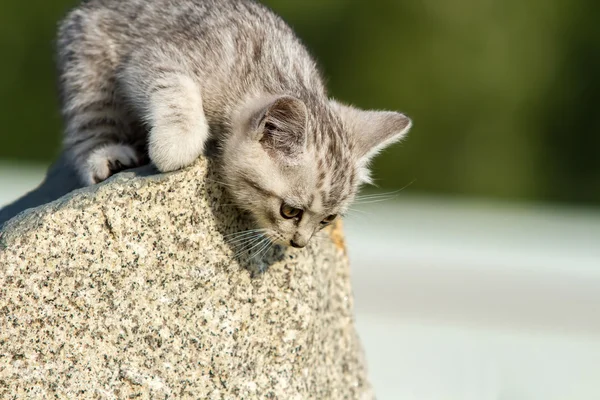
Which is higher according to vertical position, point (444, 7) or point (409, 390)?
point (444, 7)

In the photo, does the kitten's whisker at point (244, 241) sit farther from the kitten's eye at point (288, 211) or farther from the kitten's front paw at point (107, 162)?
the kitten's front paw at point (107, 162)

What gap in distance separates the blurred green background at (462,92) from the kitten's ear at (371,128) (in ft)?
22.3

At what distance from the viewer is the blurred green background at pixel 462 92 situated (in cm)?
1112

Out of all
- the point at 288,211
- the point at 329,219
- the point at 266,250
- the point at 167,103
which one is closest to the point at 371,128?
the point at 329,219

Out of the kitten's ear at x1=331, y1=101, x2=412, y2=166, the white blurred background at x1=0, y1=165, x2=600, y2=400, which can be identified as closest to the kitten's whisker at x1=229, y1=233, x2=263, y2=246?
the kitten's ear at x1=331, y1=101, x2=412, y2=166

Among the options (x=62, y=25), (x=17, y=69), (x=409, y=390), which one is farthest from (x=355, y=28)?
(x=62, y=25)

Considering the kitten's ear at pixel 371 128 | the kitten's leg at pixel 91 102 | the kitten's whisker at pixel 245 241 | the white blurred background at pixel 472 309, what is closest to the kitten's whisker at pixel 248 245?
the kitten's whisker at pixel 245 241

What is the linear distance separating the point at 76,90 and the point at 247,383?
5.51 feet

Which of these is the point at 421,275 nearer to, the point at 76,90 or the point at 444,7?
the point at 76,90

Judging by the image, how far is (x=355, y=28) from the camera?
11.8m

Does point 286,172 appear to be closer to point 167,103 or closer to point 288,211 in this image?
point 288,211

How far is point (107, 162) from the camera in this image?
3.95 meters

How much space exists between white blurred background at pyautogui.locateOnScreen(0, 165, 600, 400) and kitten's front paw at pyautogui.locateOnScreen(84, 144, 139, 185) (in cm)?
273

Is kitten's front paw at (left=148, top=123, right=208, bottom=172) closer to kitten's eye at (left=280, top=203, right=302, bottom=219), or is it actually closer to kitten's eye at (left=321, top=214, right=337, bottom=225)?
kitten's eye at (left=280, top=203, right=302, bottom=219)
